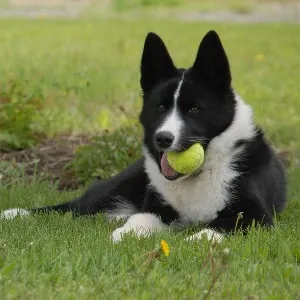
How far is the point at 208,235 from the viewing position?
16.7ft

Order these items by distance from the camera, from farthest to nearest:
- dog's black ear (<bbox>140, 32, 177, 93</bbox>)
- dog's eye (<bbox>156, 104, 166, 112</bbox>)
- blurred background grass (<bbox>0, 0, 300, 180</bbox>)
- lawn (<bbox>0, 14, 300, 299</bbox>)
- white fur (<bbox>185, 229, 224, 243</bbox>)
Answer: blurred background grass (<bbox>0, 0, 300, 180</bbox>), dog's black ear (<bbox>140, 32, 177, 93</bbox>), dog's eye (<bbox>156, 104, 166, 112</bbox>), white fur (<bbox>185, 229, 224, 243</bbox>), lawn (<bbox>0, 14, 300, 299</bbox>)

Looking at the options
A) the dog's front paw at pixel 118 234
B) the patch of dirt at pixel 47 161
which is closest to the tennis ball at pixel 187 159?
the dog's front paw at pixel 118 234

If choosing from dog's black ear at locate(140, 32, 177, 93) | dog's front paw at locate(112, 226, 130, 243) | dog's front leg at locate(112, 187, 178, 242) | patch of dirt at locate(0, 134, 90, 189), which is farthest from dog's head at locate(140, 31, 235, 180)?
patch of dirt at locate(0, 134, 90, 189)

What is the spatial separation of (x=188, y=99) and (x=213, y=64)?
29 cm

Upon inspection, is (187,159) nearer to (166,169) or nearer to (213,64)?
(166,169)

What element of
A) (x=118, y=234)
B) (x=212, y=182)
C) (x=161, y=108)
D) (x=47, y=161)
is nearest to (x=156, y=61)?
(x=161, y=108)

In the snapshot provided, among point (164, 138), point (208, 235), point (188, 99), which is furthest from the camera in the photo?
point (188, 99)

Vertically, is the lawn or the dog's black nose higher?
the dog's black nose

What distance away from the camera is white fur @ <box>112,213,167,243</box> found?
5.11 m

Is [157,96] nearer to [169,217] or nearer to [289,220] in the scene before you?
[169,217]

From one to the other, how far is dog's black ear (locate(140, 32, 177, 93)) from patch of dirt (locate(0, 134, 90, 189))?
6.68 ft

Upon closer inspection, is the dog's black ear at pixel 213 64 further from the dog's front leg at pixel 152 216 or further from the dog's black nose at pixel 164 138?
the dog's front leg at pixel 152 216

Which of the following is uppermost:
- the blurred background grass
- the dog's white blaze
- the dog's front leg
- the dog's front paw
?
the dog's white blaze

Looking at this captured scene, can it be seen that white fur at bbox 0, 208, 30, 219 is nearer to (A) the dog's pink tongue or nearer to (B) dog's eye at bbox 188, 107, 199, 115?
(A) the dog's pink tongue
